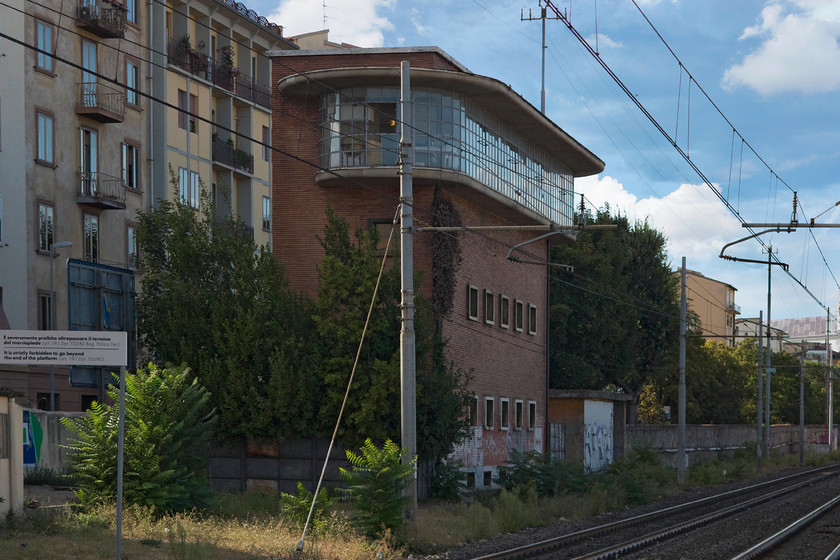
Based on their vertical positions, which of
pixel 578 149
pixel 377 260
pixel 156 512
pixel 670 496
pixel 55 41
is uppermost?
pixel 55 41

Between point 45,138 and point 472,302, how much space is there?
20.5 metres

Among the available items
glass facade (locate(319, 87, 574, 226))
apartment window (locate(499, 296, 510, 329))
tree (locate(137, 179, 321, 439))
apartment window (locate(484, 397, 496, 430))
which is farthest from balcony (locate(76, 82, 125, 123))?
apartment window (locate(484, 397, 496, 430))

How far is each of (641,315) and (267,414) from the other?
40.5 meters

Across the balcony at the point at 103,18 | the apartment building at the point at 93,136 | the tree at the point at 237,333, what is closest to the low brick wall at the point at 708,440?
the tree at the point at 237,333

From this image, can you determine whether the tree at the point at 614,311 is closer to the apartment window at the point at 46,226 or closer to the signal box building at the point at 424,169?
the signal box building at the point at 424,169

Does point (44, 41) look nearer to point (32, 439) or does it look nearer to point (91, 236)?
point (91, 236)

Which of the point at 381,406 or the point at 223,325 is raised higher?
the point at 223,325

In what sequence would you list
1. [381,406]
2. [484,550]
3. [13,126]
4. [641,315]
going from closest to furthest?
1. [484,550]
2. [381,406]
3. [13,126]
4. [641,315]

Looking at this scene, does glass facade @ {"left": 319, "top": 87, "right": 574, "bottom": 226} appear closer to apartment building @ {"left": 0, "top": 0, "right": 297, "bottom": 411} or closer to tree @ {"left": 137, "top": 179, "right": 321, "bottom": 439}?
apartment building @ {"left": 0, "top": 0, "right": 297, "bottom": 411}

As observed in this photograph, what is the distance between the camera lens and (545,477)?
36031mm

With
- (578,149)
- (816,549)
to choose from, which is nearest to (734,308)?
(578,149)

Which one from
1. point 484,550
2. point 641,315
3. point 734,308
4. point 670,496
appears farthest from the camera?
point 734,308

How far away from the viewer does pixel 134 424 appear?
77.5 ft

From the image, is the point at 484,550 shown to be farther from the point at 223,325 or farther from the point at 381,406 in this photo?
the point at 223,325
